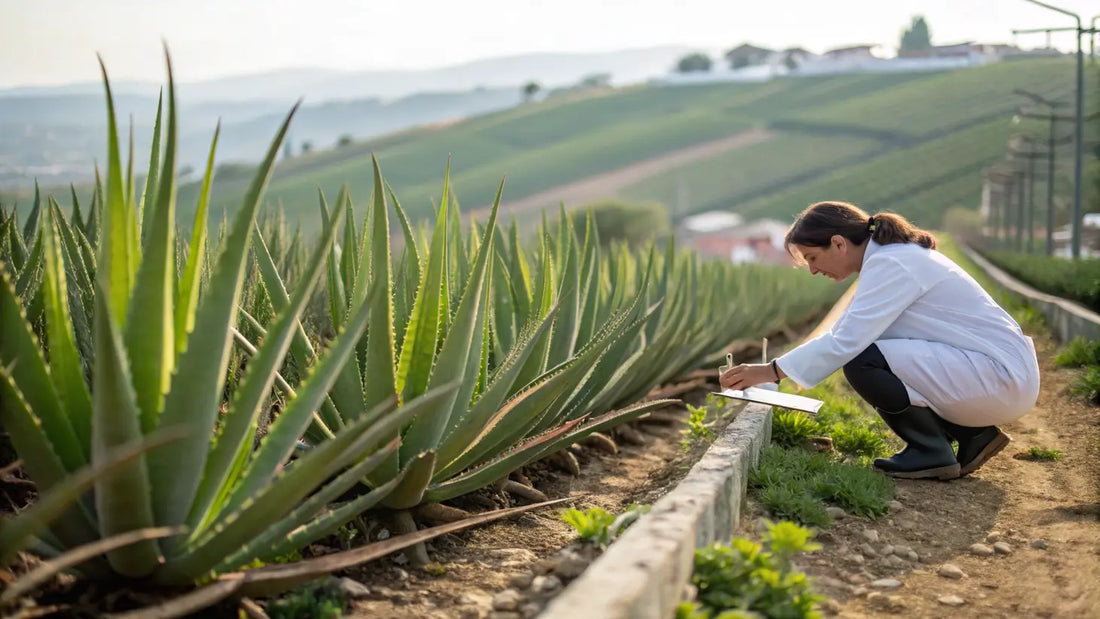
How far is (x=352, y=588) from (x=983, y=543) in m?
2.01

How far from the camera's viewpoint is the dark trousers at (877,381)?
3.92 meters

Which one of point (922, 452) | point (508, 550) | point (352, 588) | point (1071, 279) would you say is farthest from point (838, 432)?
point (1071, 279)

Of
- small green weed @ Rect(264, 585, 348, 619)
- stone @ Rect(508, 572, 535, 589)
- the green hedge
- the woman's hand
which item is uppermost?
the woman's hand

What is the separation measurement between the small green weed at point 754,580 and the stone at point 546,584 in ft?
1.21

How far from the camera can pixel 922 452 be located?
4.01m

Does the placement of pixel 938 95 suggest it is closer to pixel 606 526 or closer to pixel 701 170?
pixel 701 170

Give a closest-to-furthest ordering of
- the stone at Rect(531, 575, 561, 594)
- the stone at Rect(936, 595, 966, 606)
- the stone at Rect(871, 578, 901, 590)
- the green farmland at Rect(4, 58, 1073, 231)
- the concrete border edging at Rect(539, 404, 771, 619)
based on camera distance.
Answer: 1. the concrete border edging at Rect(539, 404, 771, 619)
2. the stone at Rect(531, 575, 561, 594)
3. the stone at Rect(936, 595, 966, 606)
4. the stone at Rect(871, 578, 901, 590)
5. the green farmland at Rect(4, 58, 1073, 231)

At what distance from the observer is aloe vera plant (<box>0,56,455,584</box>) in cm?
202

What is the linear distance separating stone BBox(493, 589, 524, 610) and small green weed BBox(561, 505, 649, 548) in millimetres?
307

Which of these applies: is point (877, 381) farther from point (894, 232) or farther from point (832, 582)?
point (832, 582)

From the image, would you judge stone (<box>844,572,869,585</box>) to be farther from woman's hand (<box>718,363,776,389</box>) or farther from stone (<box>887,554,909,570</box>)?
woman's hand (<box>718,363,776,389</box>)

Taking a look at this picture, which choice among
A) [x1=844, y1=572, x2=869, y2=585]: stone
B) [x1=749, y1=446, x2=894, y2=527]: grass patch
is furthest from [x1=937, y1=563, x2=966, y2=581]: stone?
[x1=749, y1=446, x2=894, y2=527]: grass patch

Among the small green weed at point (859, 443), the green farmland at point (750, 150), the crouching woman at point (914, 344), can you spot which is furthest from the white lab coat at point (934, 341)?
the green farmland at point (750, 150)

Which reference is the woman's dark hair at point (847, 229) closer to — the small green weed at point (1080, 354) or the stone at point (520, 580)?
the stone at point (520, 580)
